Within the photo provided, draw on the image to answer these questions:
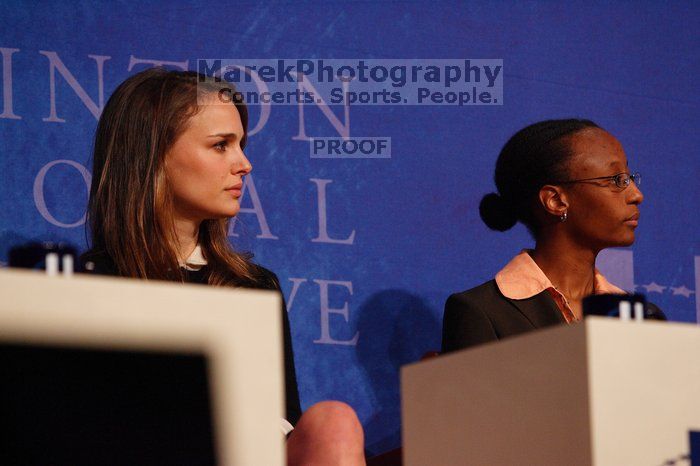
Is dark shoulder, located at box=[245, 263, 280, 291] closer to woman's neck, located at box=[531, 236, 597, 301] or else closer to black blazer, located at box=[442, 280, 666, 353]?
black blazer, located at box=[442, 280, 666, 353]

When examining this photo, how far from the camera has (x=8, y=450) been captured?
0.90m

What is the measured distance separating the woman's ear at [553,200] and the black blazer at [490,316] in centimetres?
22

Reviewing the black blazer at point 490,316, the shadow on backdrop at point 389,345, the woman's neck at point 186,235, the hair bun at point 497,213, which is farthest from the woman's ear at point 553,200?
the woman's neck at point 186,235

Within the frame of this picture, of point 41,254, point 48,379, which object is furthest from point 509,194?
point 48,379

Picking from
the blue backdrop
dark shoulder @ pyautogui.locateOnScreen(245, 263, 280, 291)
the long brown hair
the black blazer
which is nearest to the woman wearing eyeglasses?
the black blazer

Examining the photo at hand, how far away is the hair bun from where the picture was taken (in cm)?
272

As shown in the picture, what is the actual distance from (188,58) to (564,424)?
5.27 ft

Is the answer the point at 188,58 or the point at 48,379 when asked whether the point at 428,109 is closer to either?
the point at 188,58

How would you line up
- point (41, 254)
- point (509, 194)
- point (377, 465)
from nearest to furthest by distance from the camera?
point (41, 254) → point (377, 465) → point (509, 194)

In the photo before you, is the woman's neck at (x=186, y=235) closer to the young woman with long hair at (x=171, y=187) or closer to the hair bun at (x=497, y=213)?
the young woman with long hair at (x=171, y=187)

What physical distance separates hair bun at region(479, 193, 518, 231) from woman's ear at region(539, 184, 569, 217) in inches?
4.7

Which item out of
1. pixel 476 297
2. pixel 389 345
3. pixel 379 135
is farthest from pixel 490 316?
pixel 379 135

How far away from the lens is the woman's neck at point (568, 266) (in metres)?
2.52

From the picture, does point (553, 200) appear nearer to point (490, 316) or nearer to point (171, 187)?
point (490, 316)
